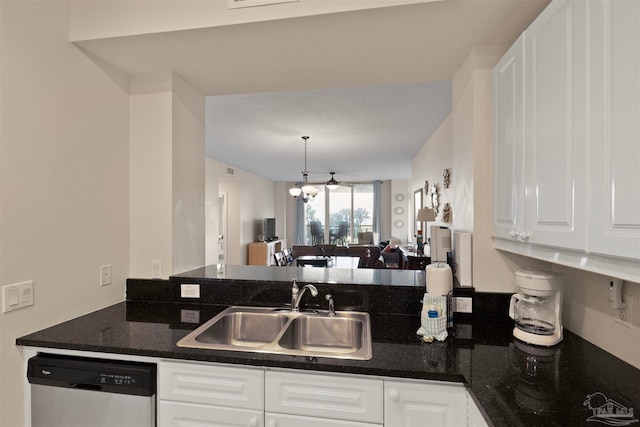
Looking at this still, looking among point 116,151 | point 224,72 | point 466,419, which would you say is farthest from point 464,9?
point 116,151

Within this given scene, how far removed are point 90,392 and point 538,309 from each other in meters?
2.02

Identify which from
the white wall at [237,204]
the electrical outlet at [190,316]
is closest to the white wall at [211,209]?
the white wall at [237,204]

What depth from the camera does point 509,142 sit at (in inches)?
56.7

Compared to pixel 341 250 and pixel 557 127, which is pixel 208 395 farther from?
pixel 341 250

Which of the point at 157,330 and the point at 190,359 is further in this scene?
the point at 157,330

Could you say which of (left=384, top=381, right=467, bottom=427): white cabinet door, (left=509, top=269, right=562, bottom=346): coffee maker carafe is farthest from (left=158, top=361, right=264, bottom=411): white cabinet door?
(left=509, top=269, right=562, bottom=346): coffee maker carafe

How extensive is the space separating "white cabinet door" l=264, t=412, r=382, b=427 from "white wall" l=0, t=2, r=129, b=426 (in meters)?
1.17

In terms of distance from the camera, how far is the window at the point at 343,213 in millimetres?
10391

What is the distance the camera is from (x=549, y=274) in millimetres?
1426

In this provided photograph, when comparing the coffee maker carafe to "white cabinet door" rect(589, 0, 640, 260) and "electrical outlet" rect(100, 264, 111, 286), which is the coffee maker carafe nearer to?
"white cabinet door" rect(589, 0, 640, 260)

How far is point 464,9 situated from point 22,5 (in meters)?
1.96

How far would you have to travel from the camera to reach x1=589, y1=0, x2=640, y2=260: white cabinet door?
0.80m

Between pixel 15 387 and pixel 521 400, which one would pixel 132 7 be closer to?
pixel 15 387

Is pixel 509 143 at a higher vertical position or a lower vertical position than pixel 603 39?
lower
